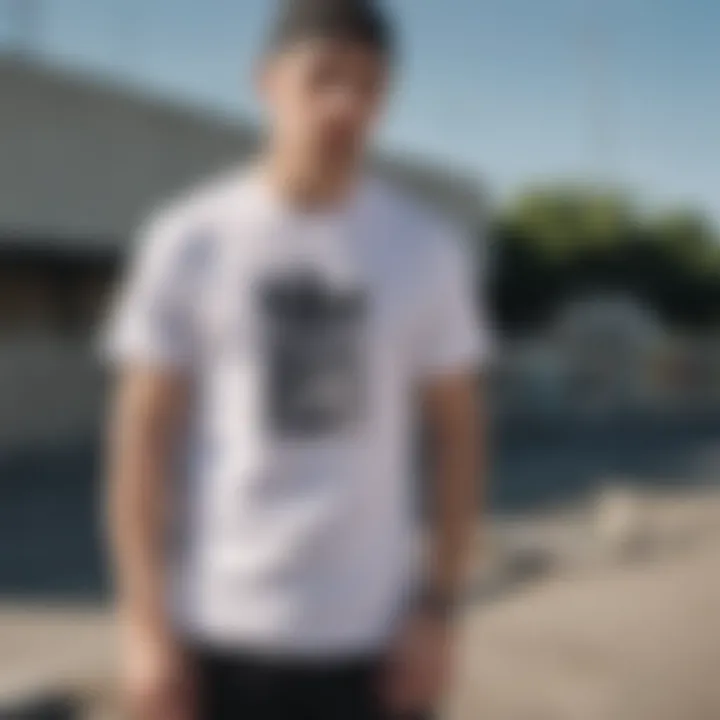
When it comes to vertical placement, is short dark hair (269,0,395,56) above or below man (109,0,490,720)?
above

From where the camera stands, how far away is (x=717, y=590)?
7938 mm

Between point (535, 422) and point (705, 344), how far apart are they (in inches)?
356

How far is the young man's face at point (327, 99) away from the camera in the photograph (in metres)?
1.72

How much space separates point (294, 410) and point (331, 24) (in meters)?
0.36

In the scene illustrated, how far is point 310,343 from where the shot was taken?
172 centimetres

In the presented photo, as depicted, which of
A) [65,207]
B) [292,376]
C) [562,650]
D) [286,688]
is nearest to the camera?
[292,376]

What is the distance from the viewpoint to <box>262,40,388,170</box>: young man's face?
1718mm

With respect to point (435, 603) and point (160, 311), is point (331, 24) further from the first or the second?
point (435, 603)

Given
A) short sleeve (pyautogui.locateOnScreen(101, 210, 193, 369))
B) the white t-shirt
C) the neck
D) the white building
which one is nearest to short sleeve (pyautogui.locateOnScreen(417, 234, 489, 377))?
the white t-shirt

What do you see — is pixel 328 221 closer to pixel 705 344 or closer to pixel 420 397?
pixel 420 397

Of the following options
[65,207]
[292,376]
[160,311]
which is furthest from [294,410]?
[65,207]

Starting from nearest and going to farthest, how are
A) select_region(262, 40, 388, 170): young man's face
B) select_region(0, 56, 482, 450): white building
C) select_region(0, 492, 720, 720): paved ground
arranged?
select_region(262, 40, 388, 170): young man's face → select_region(0, 492, 720, 720): paved ground → select_region(0, 56, 482, 450): white building

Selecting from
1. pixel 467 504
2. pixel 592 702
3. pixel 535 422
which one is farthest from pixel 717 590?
pixel 535 422

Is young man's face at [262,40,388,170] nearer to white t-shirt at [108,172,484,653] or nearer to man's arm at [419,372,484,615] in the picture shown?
white t-shirt at [108,172,484,653]
